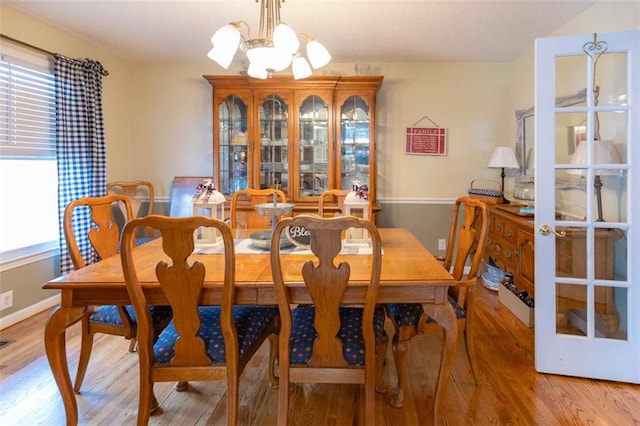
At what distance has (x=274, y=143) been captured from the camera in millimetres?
3928

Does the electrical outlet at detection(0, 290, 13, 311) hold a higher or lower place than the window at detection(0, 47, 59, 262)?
lower

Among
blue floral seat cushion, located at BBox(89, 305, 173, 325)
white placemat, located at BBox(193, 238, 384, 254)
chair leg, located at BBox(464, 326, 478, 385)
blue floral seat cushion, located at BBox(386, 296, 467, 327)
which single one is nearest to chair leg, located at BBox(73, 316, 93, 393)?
blue floral seat cushion, located at BBox(89, 305, 173, 325)

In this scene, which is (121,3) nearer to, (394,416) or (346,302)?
(346,302)

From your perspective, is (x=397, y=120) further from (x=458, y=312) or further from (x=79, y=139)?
(x=79, y=139)

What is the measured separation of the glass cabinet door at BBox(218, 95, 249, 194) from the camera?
12.8 ft

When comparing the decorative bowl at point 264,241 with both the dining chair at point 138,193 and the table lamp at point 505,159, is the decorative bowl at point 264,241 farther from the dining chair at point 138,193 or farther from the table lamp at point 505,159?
the table lamp at point 505,159

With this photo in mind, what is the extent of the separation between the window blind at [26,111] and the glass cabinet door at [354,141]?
2555 mm

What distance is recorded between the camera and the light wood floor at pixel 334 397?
1797 millimetres

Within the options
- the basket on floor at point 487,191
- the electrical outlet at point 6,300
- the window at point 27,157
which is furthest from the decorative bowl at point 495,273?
the electrical outlet at point 6,300

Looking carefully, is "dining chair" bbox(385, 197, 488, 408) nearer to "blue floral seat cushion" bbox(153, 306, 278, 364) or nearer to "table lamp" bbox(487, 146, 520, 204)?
"blue floral seat cushion" bbox(153, 306, 278, 364)

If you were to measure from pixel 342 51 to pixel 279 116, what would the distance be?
2.93ft

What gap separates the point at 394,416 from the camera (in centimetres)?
182

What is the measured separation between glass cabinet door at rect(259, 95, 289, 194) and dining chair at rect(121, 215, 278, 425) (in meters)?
2.45

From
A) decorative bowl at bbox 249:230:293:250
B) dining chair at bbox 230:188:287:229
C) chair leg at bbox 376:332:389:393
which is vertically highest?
dining chair at bbox 230:188:287:229
